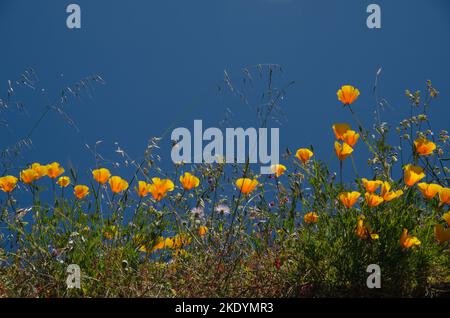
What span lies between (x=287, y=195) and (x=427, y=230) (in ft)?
2.53

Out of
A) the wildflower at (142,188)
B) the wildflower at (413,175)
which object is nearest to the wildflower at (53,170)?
the wildflower at (142,188)

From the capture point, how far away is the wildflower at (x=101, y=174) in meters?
2.94

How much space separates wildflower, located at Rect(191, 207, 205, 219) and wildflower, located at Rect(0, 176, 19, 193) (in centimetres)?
85

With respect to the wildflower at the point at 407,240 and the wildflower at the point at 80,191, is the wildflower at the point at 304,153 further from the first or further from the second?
the wildflower at the point at 80,191

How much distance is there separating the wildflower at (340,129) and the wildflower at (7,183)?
1491mm

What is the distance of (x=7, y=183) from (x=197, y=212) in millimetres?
906

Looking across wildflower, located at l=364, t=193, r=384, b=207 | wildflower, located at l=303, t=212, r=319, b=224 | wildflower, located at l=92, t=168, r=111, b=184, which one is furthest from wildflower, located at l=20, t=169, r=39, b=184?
wildflower, located at l=364, t=193, r=384, b=207

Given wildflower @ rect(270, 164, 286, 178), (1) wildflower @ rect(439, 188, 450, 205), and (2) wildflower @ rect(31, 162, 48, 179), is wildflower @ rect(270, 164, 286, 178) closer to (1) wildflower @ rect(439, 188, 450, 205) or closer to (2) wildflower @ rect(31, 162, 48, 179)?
(1) wildflower @ rect(439, 188, 450, 205)

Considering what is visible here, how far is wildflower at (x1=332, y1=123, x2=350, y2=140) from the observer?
2.74 metres

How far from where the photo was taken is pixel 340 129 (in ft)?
8.98

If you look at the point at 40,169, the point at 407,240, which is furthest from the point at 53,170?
the point at 407,240

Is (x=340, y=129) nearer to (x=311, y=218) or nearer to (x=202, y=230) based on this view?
(x=311, y=218)

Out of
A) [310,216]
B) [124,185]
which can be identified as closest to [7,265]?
[124,185]
